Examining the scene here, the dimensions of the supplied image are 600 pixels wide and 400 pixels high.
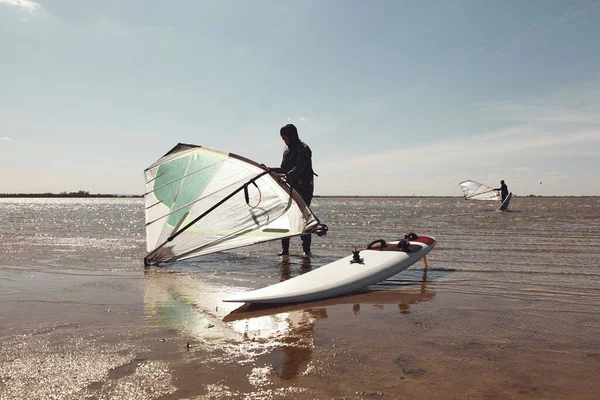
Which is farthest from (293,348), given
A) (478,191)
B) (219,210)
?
(478,191)

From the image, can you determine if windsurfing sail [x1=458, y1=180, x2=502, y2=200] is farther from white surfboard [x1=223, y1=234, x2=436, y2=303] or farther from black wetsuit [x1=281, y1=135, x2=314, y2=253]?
white surfboard [x1=223, y1=234, x2=436, y2=303]

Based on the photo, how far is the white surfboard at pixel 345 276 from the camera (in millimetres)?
4492

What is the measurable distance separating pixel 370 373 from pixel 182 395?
1.21m

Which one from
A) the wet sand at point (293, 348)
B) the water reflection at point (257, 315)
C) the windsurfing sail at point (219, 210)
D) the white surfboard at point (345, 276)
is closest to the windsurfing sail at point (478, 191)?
the white surfboard at point (345, 276)

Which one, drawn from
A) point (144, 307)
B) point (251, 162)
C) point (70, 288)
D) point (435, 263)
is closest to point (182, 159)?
point (251, 162)

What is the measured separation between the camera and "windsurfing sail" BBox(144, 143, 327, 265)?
22.0 ft

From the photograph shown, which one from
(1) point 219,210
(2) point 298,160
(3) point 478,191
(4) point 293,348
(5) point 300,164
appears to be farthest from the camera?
(3) point 478,191

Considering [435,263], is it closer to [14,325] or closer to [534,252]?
[534,252]

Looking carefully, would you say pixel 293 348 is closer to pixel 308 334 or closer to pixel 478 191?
pixel 308 334

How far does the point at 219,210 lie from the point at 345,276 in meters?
2.92

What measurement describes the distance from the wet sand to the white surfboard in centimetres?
16

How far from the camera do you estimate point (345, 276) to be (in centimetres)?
516

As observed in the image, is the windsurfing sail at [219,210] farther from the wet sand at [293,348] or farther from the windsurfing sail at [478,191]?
the windsurfing sail at [478,191]

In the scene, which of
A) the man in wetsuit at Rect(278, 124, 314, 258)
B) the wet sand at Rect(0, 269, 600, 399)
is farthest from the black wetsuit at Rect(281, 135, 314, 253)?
the wet sand at Rect(0, 269, 600, 399)
